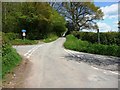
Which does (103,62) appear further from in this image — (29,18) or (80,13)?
(80,13)

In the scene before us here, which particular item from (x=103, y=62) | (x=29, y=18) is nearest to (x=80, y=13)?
(x=29, y=18)

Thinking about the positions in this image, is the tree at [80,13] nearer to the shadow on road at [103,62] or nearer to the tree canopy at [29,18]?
the tree canopy at [29,18]

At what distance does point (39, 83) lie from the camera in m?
11.0

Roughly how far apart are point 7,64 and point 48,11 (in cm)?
4203

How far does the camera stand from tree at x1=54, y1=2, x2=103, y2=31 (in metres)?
78.7

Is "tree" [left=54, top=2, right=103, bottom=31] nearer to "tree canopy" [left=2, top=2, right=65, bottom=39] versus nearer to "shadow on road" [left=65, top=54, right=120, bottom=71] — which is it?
"tree canopy" [left=2, top=2, right=65, bottom=39]

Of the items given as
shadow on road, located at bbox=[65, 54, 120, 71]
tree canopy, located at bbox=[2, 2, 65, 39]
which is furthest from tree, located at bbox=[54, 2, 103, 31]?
shadow on road, located at bbox=[65, 54, 120, 71]

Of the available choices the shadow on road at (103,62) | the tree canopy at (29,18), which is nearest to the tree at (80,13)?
the tree canopy at (29,18)

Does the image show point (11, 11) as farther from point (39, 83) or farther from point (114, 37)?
point (39, 83)

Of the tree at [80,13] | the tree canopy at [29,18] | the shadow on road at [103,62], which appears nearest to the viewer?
the shadow on road at [103,62]

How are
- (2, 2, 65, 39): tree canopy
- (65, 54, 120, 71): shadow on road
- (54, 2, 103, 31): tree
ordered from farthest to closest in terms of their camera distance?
(54, 2, 103, 31): tree
(2, 2, 65, 39): tree canopy
(65, 54, 120, 71): shadow on road

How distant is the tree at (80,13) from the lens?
78.7 metres

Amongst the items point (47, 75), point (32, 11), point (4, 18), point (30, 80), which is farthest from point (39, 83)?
point (32, 11)

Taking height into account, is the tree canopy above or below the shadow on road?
above
